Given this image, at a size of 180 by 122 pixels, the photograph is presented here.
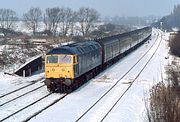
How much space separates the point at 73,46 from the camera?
27.7 meters

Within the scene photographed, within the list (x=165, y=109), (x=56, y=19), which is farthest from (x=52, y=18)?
(x=165, y=109)

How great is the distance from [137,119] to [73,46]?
10.2m

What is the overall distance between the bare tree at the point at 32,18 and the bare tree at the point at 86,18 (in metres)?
11.3

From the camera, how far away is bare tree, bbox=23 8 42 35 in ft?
328

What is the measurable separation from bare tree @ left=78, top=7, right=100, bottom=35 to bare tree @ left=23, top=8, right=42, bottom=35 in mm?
11292

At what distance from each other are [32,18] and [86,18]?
51.8 ft

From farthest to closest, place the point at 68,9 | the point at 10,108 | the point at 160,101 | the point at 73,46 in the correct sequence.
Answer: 1. the point at 68,9
2. the point at 73,46
3. the point at 10,108
4. the point at 160,101

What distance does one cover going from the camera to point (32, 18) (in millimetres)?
105688

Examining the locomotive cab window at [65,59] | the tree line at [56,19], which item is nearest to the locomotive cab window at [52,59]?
the locomotive cab window at [65,59]

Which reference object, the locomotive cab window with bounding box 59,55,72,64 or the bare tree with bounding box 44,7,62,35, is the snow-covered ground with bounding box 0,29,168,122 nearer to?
the locomotive cab window with bounding box 59,55,72,64

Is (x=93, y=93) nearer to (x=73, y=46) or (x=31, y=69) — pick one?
(x=73, y=46)

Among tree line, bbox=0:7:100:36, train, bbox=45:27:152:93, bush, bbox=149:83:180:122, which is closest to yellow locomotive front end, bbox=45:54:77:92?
train, bbox=45:27:152:93

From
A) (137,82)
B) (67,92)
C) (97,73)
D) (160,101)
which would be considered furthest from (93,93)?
(160,101)

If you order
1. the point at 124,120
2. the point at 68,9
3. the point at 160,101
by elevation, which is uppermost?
the point at 68,9
